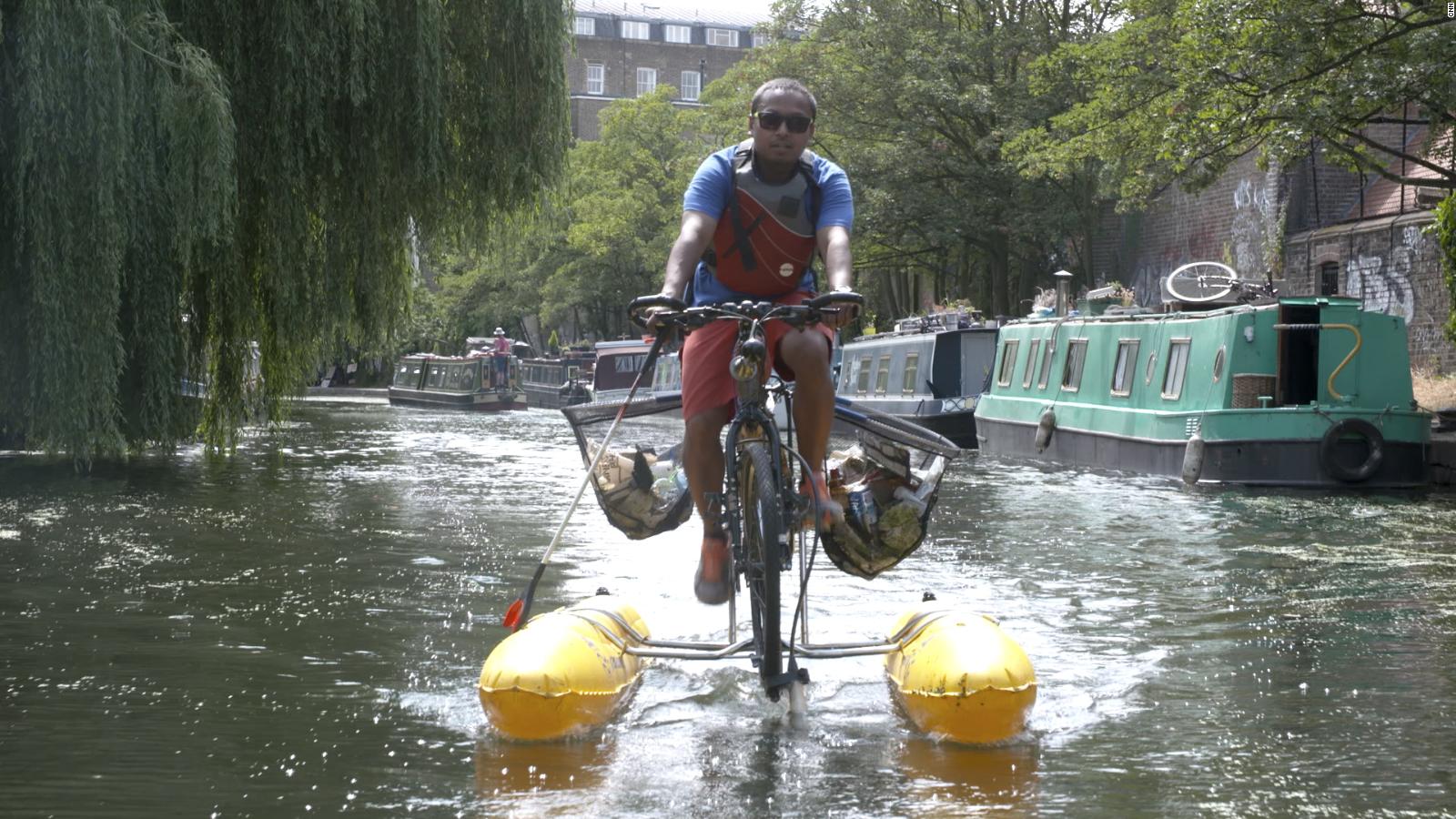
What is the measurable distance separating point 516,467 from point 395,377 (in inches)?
1413

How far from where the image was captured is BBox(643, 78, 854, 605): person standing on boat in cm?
587

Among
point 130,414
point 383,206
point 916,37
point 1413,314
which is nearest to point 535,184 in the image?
point 383,206

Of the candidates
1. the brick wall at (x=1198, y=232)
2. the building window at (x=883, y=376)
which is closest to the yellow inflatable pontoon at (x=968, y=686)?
the building window at (x=883, y=376)

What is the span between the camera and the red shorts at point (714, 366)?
5.96 meters

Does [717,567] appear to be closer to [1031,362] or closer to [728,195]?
[728,195]

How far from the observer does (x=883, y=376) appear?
32.5 m

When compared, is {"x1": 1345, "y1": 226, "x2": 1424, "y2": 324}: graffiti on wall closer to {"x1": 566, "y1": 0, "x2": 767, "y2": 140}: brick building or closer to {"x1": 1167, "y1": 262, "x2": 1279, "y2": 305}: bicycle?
{"x1": 1167, "y1": 262, "x2": 1279, "y2": 305}: bicycle

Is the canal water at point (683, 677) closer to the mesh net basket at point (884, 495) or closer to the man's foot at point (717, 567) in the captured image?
the man's foot at point (717, 567)

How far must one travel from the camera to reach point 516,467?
73.5ft

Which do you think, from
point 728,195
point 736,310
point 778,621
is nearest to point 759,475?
point 778,621

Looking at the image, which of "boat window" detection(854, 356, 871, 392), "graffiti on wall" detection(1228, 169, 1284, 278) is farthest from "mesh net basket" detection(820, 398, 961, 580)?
"graffiti on wall" detection(1228, 169, 1284, 278)

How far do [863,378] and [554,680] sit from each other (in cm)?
2862

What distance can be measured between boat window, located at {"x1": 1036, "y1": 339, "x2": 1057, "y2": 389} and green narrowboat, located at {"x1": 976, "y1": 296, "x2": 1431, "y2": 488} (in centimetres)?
324

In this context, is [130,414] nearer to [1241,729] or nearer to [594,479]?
[594,479]
